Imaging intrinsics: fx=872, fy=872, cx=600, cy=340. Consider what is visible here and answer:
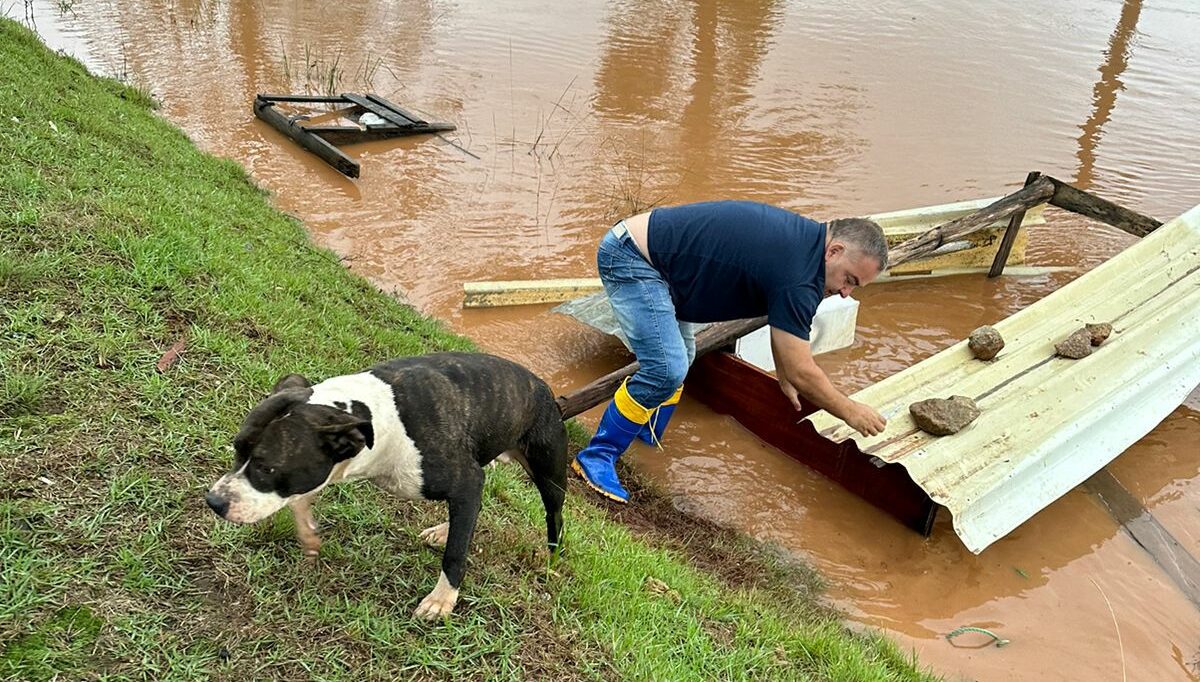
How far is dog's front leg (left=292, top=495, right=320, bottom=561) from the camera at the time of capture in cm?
272

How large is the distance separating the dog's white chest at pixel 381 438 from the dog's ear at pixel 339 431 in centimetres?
7

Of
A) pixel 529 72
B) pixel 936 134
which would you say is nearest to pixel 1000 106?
pixel 936 134

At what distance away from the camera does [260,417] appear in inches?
90.5

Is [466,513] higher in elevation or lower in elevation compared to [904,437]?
higher

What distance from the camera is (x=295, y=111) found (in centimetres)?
1151

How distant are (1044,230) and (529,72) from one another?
7.89 metres

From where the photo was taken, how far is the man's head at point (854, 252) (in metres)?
3.73

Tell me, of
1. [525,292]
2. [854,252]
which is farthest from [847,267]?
[525,292]

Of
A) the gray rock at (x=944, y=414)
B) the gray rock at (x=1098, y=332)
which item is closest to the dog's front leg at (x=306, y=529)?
the gray rock at (x=944, y=414)

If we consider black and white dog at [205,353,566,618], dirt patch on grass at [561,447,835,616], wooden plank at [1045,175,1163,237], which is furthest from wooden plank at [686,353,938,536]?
wooden plank at [1045,175,1163,237]

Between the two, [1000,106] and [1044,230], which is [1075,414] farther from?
[1000,106]

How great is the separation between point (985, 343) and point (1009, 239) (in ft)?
10.3

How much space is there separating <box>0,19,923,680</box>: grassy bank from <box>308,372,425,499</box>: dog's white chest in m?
0.45

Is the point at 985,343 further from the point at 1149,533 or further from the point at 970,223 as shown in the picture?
the point at 970,223
